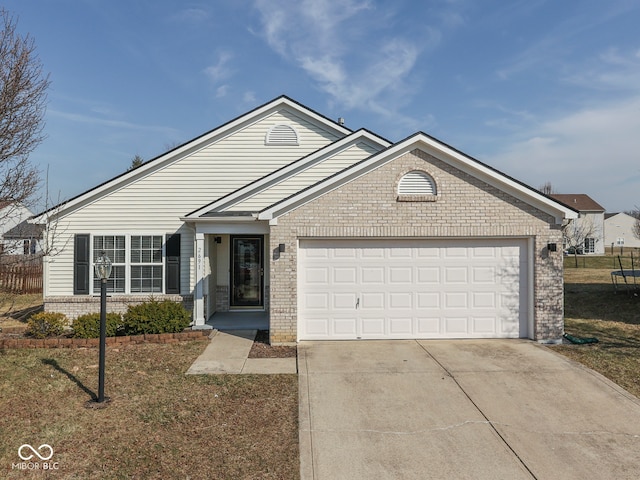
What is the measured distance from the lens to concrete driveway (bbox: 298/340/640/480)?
4.40m

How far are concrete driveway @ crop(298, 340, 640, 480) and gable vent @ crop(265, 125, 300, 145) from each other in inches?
296

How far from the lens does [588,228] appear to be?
48500mm

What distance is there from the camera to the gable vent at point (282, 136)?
43.5 ft

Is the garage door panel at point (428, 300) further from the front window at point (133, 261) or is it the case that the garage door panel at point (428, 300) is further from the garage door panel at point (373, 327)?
the front window at point (133, 261)

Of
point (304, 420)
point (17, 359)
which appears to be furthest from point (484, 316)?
point (17, 359)

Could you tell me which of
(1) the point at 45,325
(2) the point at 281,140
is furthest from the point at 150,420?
(2) the point at 281,140

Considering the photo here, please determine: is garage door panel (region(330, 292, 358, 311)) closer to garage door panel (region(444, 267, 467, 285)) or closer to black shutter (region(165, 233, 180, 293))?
garage door panel (region(444, 267, 467, 285))

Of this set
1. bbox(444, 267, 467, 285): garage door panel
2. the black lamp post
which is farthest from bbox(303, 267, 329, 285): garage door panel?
the black lamp post

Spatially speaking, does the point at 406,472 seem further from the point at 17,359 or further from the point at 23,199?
the point at 23,199

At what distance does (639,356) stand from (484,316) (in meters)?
2.98

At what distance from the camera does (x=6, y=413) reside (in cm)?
550

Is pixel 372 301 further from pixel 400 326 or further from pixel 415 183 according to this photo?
pixel 415 183

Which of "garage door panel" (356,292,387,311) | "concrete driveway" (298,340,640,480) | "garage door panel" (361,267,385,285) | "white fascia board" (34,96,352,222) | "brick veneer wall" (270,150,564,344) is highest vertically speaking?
"white fascia board" (34,96,352,222)

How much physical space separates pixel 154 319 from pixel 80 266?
13.0 ft
